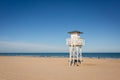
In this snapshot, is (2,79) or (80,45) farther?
(80,45)

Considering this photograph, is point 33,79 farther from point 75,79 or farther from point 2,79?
→ point 75,79

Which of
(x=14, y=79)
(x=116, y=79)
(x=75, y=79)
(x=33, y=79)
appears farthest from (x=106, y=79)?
(x=14, y=79)

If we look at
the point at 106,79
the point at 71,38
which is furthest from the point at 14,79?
the point at 71,38

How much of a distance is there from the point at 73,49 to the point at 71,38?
205cm

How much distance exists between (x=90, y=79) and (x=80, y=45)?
12.4 metres

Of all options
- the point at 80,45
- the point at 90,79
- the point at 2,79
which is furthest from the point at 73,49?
the point at 2,79

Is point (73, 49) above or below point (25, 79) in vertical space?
above

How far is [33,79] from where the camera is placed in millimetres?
13484

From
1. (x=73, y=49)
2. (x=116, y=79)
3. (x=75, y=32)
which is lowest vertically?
(x=116, y=79)

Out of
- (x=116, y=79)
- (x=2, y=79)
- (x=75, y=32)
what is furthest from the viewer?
(x=75, y=32)

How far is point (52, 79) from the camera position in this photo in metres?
13.6

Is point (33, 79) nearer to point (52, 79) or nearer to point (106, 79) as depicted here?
point (52, 79)

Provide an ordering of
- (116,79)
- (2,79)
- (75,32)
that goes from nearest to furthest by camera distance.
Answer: (2,79) < (116,79) < (75,32)

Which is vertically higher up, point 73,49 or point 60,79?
point 73,49
